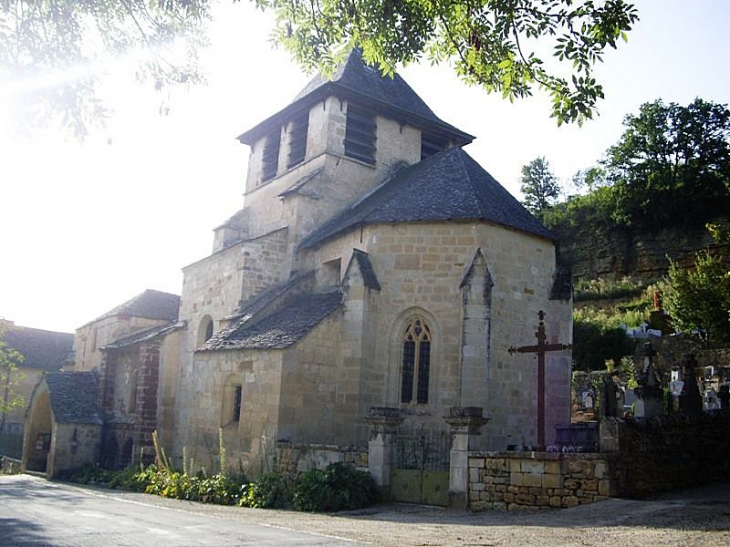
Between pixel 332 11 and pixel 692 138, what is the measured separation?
41807 millimetres

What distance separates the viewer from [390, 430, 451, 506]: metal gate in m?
12.3

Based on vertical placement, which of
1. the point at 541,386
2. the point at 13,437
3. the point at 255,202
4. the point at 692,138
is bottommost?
the point at 13,437

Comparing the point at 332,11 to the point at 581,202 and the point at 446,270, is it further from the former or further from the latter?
the point at 581,202

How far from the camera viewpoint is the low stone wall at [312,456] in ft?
43.6

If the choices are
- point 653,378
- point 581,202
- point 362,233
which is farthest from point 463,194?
point 581,202

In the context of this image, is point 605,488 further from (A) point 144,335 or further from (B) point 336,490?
(A) point 144,335

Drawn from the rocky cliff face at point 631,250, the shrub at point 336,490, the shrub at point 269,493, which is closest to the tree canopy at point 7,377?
the shrub at point 269,493

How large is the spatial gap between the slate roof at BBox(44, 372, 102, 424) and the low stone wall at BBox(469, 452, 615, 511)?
1796 cm

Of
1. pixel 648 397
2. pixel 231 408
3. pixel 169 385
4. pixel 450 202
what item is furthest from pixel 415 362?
pixel 169 385

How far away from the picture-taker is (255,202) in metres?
25.9

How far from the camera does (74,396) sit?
26.5 m

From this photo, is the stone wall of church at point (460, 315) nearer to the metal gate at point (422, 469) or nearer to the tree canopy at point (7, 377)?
the metal gate at point (422, 469)

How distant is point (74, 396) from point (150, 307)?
5761mm

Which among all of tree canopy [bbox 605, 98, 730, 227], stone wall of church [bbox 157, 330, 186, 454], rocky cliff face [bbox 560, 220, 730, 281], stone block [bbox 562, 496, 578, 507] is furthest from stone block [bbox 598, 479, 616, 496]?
tree canopy [bbox 605, 98, 730, 227]
